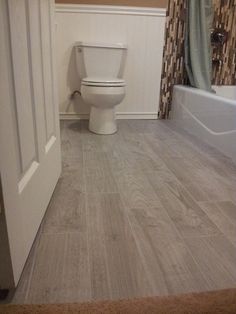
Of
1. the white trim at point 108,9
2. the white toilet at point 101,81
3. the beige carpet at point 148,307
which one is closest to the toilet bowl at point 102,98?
the white toilet at point 101,81

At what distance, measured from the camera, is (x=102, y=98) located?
6.73 feet

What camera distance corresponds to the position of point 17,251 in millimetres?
758

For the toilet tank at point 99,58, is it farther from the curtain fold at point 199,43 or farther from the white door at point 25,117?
the white door at point 25,117

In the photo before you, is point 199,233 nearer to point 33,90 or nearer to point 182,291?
point 182,291

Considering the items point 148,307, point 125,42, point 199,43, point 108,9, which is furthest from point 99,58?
point 148,307

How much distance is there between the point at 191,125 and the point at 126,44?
916mm

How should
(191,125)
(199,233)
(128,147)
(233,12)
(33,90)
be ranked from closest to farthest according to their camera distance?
(33,90) → (199,233) → (128,147) → (191,125) → (233,12)

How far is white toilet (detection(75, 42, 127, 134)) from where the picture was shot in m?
2.02

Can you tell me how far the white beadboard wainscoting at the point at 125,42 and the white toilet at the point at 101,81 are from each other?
14cm

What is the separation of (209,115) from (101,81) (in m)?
0.80

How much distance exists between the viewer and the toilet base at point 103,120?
7.19ft

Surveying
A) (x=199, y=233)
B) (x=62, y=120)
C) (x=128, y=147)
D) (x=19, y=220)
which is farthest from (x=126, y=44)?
(x=19, y=220)

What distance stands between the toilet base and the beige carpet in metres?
1.60

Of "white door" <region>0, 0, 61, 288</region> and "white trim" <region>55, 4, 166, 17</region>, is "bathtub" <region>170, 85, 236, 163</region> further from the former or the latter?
"white door" <region>0, 0, 61, 288</region>
